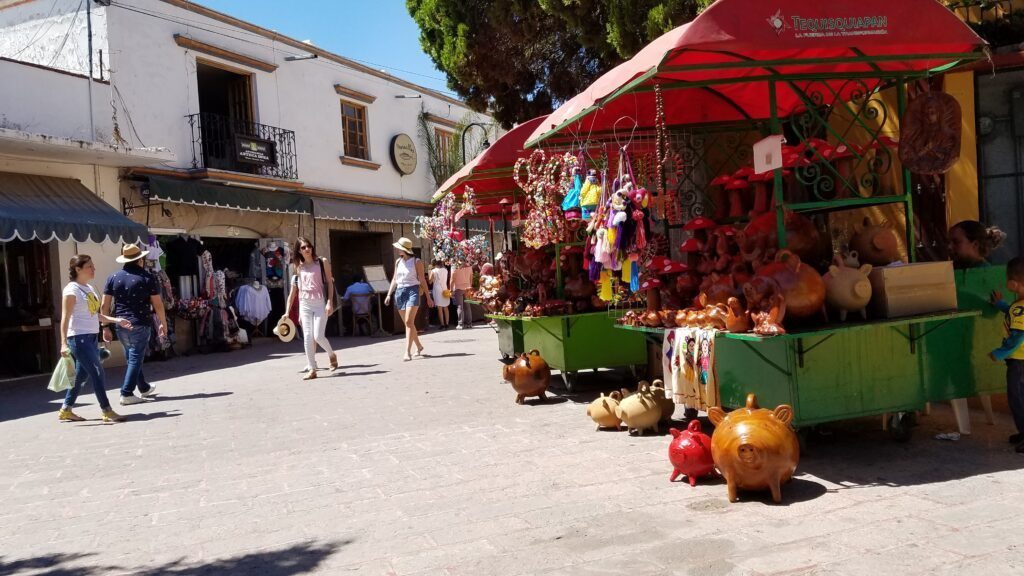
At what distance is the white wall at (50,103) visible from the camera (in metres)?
12.4

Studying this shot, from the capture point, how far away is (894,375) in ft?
16.2

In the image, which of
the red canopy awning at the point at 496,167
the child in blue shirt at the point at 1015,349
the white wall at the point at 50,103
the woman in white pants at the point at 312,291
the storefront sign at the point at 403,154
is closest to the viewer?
the child in blue shirt at the point at 1015,349

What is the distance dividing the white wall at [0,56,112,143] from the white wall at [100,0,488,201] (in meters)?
0.74

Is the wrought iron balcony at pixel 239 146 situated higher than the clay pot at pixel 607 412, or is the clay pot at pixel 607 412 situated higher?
A: the wrought iron balcony at pixel 239 146

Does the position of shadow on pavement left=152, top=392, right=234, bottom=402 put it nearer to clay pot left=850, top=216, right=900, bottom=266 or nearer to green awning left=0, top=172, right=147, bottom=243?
green awning left=0, top=172, right=147, bottom=243

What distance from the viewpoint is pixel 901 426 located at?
5.21 metres

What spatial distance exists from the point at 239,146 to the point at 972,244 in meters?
14.5

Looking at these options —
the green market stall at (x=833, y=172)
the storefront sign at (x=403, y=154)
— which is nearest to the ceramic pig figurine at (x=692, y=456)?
the green market stall at (x=833, y=172)

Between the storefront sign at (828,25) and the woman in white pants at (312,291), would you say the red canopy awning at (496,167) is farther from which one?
the storefront sign at (828,25)

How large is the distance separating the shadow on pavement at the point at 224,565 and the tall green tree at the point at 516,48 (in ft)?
26.2

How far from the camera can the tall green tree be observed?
10.7m

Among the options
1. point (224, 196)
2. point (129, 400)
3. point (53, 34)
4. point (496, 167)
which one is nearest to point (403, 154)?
point (224, 196)

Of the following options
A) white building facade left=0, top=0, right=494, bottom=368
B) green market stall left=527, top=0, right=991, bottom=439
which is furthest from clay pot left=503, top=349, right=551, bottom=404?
white building facade left=0, top=0, right=494, bottom=368

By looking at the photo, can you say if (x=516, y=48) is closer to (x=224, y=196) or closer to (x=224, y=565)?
(x=224, y=196)
